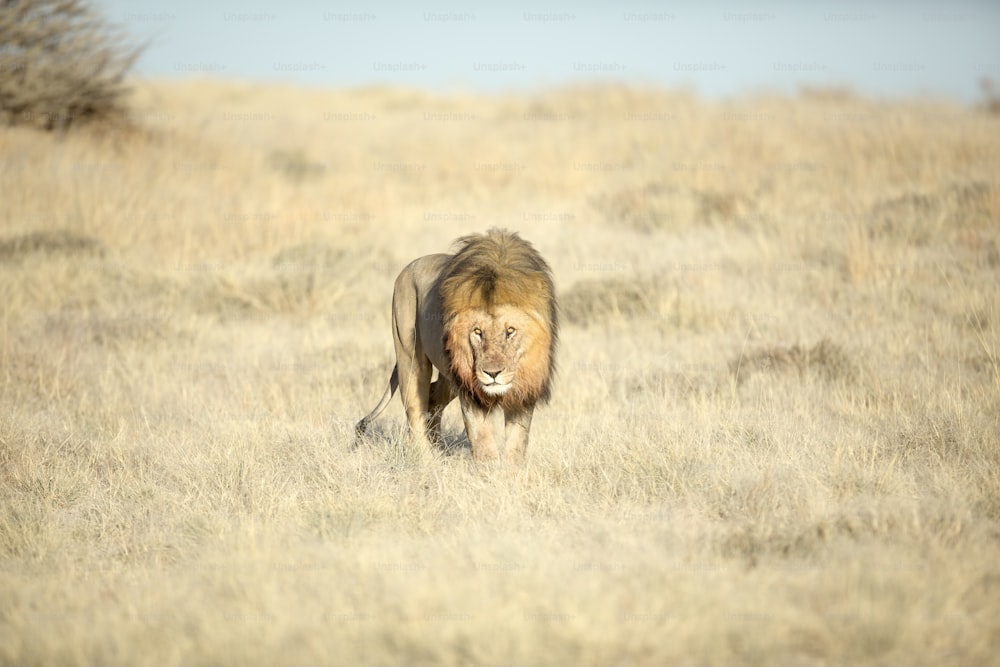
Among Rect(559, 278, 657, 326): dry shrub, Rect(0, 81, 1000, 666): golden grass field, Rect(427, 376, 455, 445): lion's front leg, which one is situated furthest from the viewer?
Rect(559, 278, 657, 326): dry shrub

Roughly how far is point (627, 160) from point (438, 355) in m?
12.0

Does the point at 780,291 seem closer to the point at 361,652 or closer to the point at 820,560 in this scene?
the point at 820,560

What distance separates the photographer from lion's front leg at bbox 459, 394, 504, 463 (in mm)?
5199

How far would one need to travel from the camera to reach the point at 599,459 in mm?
5508

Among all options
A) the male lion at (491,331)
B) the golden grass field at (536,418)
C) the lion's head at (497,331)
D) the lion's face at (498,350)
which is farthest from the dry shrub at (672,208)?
the lion's face at (498,350)

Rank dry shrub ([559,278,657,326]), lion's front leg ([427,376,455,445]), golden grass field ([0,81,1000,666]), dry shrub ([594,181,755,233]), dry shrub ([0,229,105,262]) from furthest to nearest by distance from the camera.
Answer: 1. dry shrub ([594,181,755,233])
2. dry shrub ([0,229,105,262])
3. dry shrub ([559,278,657,326])
4. lion's front leg ([427,376,455,445])
5. golden grass field ([0,81,1000,666])

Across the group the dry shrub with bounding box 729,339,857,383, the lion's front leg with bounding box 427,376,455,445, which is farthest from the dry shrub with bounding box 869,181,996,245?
the lion's front leg with bounding box 427,376,455,445

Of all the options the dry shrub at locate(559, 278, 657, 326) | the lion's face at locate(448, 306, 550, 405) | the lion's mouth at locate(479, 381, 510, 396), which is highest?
the lion's face at locate(448, 306, 550, 405)

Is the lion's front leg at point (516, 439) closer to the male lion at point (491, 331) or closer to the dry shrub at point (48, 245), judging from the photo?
the male lion at point (491, 331)

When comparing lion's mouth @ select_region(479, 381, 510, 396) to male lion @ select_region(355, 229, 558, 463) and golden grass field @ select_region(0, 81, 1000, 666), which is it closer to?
male lion @ select_region(355, 229, 558, 463)

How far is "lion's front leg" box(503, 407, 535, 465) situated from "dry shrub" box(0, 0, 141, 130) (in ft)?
42.3

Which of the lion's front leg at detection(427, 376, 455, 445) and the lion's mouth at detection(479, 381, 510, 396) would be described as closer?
the lion's mouth at detection(479, 381, 510, 396)

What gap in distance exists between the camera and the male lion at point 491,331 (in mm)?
4844

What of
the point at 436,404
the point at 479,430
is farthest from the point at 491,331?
the point at 436,404
